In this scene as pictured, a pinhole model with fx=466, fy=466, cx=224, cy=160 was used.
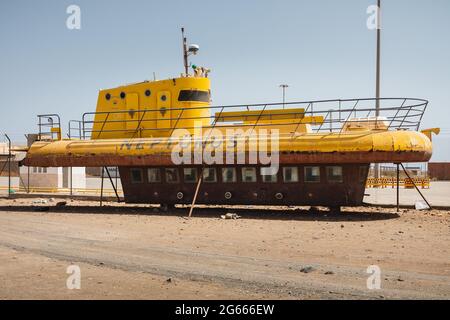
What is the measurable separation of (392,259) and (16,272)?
7.37 metres

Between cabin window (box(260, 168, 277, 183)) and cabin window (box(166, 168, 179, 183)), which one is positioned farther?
cabin window (box(166, 168, 179, 183))

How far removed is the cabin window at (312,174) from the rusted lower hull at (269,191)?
12 cm

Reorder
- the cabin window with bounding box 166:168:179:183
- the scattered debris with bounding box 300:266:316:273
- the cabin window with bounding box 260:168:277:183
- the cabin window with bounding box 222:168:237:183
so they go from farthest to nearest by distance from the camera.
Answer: the cabin window with bounding box 166:168:179:183 → the cabin window with bounding box 222:168:237:183 → the cabin window with bounding box 260:168:277:183 → the scattered debris with bounding box 300:266:316:273

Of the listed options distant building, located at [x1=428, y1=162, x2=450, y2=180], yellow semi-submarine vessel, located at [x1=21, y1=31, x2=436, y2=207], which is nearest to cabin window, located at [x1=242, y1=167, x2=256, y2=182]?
yellow semi-submarine vessel, located at [x1=21, y1=31, x2=436, y2=207]

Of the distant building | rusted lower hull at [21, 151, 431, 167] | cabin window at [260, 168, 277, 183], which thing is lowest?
the distant building

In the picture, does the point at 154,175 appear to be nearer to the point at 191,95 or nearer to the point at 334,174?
the point at 191,95

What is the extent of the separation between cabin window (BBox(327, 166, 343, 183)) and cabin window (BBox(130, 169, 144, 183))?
7605mm

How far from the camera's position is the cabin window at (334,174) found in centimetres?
1634

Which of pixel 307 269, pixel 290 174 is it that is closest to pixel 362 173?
pixel 290 174

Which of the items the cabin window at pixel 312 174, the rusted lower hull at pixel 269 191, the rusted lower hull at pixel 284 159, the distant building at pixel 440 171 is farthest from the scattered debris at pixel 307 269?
the distant building at pixel 440 171

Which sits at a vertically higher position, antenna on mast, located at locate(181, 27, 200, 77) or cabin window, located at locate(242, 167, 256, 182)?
antenna on mast, located at locate(181, 27, 200, 77)

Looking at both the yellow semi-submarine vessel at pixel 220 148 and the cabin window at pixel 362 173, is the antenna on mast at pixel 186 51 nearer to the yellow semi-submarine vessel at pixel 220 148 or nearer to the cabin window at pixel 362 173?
the yellow semi-submarine vessel at pixel 220 148

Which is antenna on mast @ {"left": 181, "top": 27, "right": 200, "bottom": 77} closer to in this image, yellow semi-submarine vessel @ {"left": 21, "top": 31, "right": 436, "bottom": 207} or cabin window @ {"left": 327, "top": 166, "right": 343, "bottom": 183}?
yellow semi-submarine vessel @ {"left": 21, "top": 31, "right": 436, "bottom": 207}

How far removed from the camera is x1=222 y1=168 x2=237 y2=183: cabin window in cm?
1756
